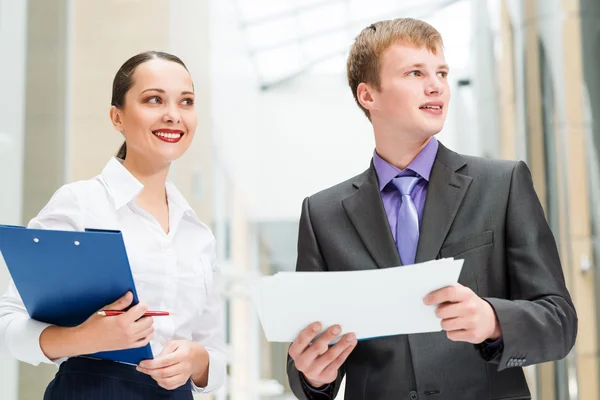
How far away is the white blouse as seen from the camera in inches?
84.7

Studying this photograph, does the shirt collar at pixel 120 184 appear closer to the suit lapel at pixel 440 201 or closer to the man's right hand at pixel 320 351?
the man's right hand at pixel 320 351

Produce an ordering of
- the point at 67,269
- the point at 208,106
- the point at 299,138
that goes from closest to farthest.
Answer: the point at 67,269
the point at 208,106
the point at 299,138

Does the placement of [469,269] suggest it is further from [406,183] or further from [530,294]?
[406,183]

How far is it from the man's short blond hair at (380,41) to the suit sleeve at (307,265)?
1.44 feet

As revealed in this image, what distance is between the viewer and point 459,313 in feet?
5.83

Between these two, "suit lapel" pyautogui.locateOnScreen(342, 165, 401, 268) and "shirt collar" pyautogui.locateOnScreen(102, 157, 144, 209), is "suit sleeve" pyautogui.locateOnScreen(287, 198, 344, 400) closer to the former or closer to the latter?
"suit lapel" pyautogui.locateOnScreen(342, 165, 401, 268)

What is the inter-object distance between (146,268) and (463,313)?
0.89 m

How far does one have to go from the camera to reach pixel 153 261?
2.21 meters

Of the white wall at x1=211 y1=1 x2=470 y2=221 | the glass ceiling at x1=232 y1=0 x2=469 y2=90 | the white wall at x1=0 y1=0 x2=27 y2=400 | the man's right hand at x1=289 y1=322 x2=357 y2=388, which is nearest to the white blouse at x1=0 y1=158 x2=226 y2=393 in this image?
the man's right hand at x1=289 y1=322 x2=357 y2=388

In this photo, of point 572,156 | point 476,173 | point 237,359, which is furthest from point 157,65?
point 237,359

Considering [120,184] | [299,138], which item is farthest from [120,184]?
[299,138]

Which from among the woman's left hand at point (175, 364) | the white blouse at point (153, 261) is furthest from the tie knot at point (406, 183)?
the woman's left hand at point (175, 364)

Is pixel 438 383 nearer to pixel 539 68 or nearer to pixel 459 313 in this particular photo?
pixel 459 313

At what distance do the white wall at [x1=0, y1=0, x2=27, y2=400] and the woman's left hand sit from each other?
1994 millimetres
